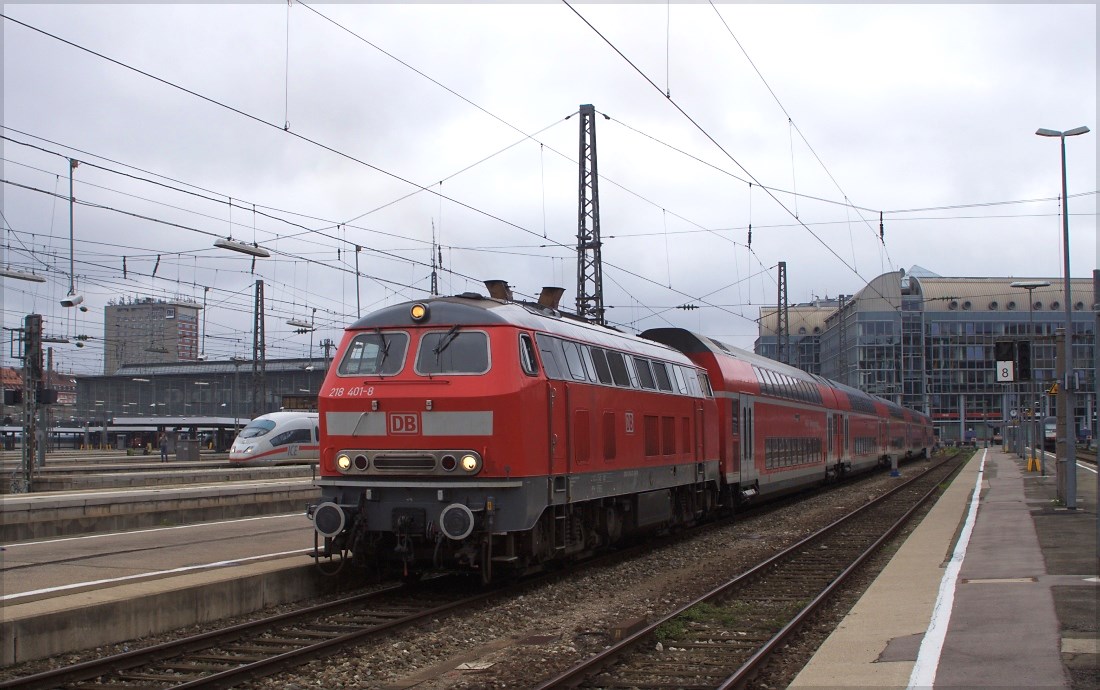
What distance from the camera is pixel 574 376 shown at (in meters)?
14.3

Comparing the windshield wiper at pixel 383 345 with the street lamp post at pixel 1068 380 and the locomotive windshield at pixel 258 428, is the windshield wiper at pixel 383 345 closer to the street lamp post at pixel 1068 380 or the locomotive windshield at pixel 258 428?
the street lamp post at pixel 1068 380

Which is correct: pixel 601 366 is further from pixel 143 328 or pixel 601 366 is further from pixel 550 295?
pixel 143 328

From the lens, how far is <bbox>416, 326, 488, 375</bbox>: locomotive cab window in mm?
12883

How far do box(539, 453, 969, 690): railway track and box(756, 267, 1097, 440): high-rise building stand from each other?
3287 inches

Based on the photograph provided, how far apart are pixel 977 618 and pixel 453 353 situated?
6736 millimetres

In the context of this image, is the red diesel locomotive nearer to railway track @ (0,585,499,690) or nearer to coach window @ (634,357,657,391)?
coach window @ (634,357,657,391)

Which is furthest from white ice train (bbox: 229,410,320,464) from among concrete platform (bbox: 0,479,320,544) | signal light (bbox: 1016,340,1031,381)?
signal light (bbox: 1016,340,1031,381)

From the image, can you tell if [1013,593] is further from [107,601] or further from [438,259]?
[438,259]

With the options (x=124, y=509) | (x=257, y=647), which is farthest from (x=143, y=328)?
(x=257, y=647)

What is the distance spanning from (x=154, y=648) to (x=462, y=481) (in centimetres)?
411

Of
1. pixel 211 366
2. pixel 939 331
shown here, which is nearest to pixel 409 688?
pixel 211 366

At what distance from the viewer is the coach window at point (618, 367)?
15.9 meters

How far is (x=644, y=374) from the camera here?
57.2 feet

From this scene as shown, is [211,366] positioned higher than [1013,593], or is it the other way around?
[211,366]
